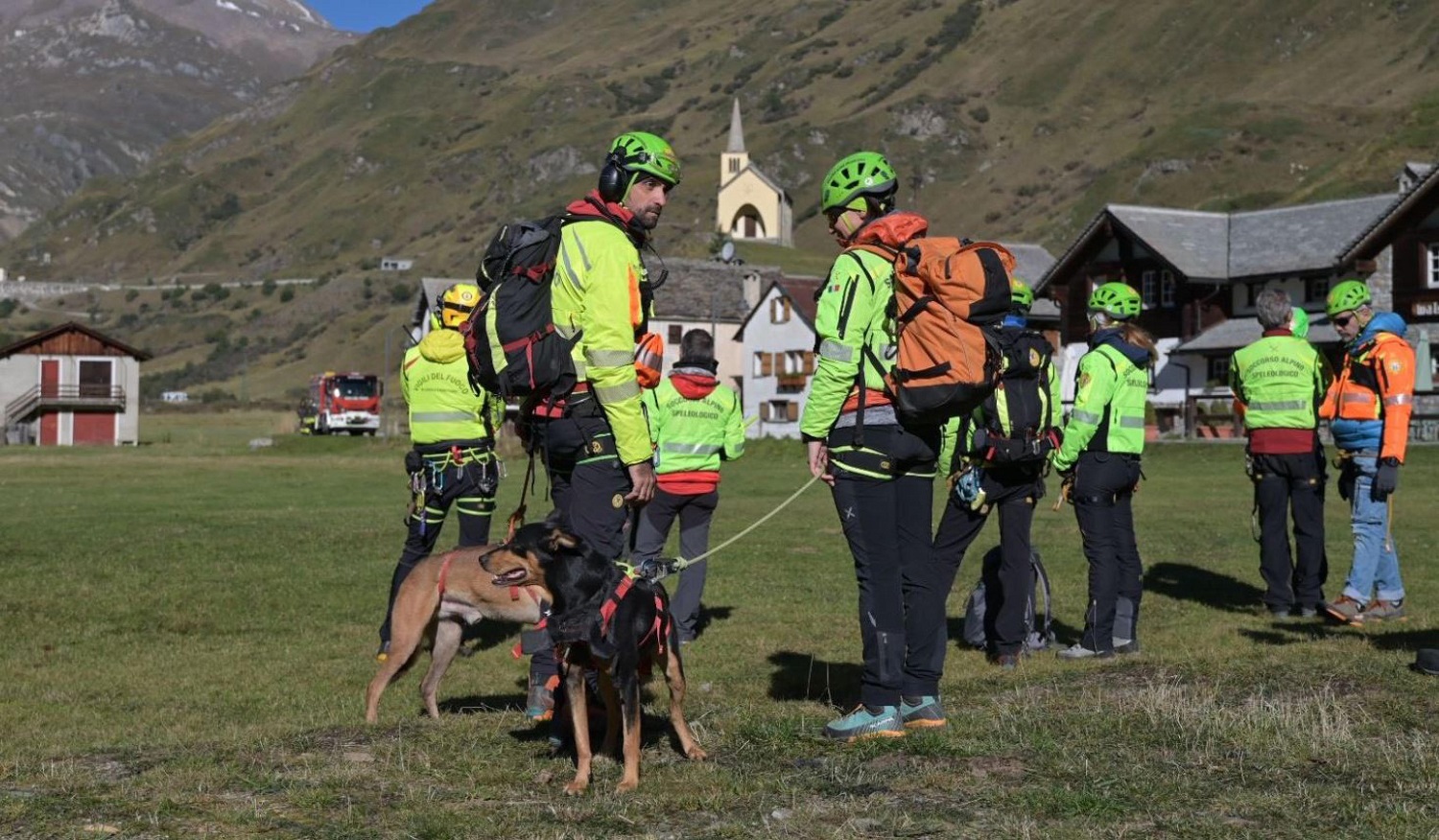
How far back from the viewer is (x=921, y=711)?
24.0 feet

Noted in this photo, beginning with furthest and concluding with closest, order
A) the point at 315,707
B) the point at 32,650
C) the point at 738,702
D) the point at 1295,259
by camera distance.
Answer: the point at 1295,259
the point at 32,650
the point at 315,707
the point at 738,702

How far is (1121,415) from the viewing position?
→ 35.0 ft

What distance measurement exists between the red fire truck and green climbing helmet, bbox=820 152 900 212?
6808 cm

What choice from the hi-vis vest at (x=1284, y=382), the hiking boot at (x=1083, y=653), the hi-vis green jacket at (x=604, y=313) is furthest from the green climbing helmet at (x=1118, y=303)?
the hi-vis green jacket at (x=604, y=313)

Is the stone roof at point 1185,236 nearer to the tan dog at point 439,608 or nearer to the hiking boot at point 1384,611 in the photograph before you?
the hiking boot at point 1384,611

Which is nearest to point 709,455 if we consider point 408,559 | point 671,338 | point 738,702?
point 408,559

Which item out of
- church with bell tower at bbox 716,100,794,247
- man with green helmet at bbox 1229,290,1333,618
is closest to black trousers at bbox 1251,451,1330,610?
man with green helmet at bbox 1229,290,1333,618

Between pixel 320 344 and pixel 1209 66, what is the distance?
116670 millimetres

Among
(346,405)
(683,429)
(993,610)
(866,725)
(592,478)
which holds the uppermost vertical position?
(346,405)

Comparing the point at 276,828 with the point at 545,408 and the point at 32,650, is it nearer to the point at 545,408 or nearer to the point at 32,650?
the point at 545,408

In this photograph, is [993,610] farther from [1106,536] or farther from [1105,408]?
[1105,408]

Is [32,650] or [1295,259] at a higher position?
[1295,259]

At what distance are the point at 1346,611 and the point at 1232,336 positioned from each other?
51.6 metres

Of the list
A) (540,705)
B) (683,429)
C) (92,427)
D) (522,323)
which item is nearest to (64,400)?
(92,427)
